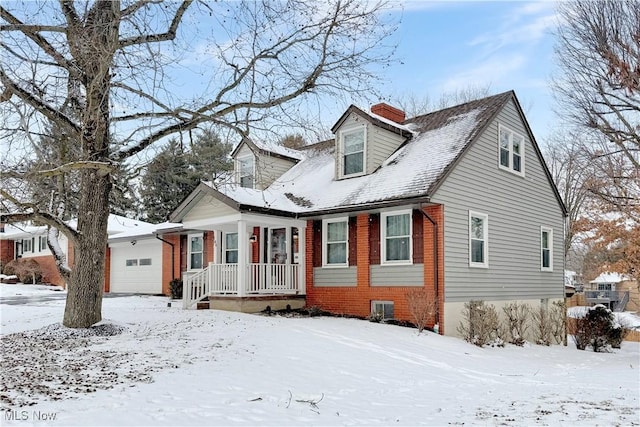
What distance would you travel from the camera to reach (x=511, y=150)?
17.5 m

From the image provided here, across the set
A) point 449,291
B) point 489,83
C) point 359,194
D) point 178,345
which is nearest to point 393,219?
point 359,194

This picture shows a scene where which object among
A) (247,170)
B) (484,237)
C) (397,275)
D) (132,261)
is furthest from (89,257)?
(132,261)

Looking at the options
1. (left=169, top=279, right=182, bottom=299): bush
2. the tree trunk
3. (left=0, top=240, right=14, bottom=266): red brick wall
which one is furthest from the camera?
(left=0, top=240, right=14, bottom=266): red brick wall

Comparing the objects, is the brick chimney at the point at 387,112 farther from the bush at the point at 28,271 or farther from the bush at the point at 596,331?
the bush at the point at 28,271

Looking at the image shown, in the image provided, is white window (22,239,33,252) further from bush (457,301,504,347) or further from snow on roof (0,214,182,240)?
bush (457,301,504,347)

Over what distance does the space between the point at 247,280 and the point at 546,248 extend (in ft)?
34.7

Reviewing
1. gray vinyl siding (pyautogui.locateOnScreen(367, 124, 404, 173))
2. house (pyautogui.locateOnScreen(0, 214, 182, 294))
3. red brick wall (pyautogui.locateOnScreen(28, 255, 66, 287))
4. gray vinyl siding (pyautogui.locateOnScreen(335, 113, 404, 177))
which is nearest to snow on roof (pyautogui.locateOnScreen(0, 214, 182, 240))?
house (pyautogui.locateOnScreen(0, 214, 182, 294))

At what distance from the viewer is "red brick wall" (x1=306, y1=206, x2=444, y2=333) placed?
14.2m

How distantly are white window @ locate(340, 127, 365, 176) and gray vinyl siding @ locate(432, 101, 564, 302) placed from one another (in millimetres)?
3349

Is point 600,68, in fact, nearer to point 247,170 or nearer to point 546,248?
point 546,248

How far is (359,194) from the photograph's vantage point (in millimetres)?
15719

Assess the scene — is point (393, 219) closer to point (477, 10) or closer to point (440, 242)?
point (440, 242)

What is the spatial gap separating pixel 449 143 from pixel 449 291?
4.31 metres

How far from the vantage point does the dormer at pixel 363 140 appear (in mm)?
16734
